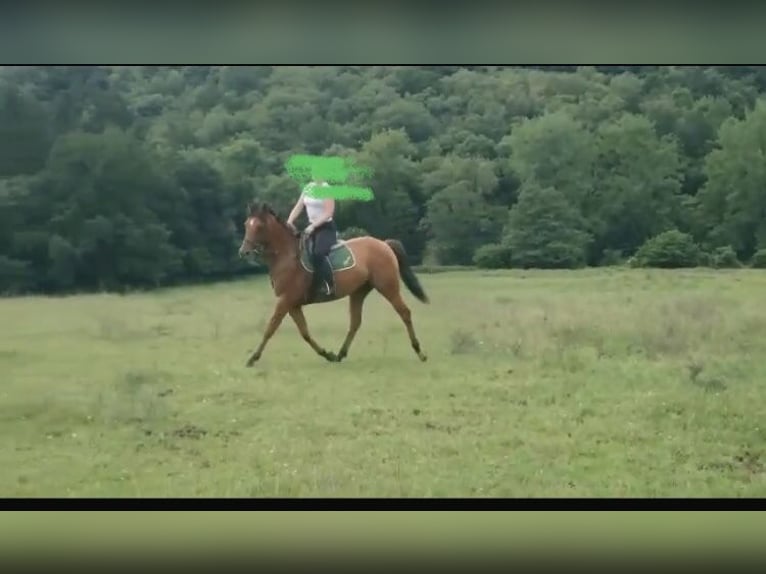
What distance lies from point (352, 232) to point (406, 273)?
0.92 feet

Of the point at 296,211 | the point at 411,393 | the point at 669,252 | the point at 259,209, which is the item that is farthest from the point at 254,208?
the point at 669,252

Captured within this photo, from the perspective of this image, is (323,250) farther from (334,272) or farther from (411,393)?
(411,393)

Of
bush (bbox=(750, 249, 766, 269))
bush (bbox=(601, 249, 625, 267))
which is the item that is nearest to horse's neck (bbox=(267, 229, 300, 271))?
bush (bbox=(601, 249, 625, 267))

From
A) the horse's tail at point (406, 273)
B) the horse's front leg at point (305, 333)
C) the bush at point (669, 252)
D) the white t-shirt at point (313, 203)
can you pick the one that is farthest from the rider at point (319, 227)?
the bush at point (669, 252)

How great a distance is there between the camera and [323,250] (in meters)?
3.91

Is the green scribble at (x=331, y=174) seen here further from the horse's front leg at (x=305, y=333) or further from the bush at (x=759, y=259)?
the bush at (x=759, y=259)

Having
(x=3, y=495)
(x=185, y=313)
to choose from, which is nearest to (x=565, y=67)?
(x=185, y=313)

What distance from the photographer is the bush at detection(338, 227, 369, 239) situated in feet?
12.8

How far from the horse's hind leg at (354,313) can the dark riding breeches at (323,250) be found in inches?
3.9

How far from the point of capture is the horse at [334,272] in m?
3.88

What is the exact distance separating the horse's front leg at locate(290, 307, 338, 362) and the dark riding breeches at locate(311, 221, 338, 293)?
0.12 metres

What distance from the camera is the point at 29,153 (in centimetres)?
387
